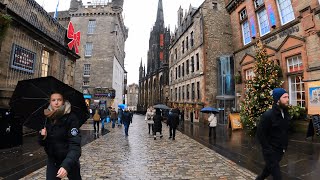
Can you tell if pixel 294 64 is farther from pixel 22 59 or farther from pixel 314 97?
pixel 22 59

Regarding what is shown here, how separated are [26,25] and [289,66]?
45.7 ft

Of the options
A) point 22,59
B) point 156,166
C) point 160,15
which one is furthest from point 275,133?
point 160,15

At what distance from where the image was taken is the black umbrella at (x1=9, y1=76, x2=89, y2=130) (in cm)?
343

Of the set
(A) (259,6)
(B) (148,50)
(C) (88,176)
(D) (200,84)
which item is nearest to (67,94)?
(C) (88,176)

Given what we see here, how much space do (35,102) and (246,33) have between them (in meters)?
16.1

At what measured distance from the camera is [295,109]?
429 inches

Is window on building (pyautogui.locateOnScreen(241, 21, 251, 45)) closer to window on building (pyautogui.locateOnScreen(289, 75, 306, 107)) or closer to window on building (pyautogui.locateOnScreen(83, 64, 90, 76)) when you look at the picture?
window on building (pyautogui.locateOnScreen(289, 75, 306, 107))

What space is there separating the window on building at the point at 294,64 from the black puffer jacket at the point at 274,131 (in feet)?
31.8

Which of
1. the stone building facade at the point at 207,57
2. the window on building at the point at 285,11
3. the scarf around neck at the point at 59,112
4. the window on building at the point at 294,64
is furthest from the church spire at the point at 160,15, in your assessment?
the scarf around neck at the point at 59,112

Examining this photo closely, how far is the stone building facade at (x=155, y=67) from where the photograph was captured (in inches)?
2361

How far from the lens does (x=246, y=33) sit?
1655cm

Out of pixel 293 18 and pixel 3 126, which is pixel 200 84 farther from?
pixel 3 126

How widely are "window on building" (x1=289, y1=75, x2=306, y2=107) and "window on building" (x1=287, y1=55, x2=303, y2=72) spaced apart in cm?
42

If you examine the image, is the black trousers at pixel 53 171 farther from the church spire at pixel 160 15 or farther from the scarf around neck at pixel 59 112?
the church spire at pixel 160 15
